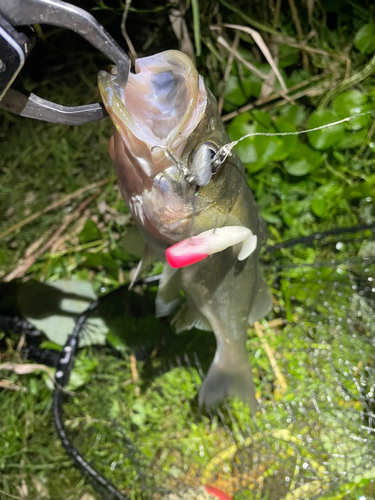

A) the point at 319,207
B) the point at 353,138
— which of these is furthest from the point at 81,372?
the point at 353,138

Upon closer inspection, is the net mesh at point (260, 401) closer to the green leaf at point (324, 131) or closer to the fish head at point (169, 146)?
the green leaf at point (324, 131)

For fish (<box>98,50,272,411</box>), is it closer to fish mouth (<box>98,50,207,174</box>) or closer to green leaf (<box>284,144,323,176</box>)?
fish mouth (<box>98,50,207,174</box>)

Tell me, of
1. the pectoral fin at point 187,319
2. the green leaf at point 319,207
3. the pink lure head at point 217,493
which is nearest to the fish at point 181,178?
the pectoral fin at point 187,319

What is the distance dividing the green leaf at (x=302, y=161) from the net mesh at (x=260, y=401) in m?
0.38

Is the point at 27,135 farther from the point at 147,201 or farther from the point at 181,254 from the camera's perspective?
the point at 181,254

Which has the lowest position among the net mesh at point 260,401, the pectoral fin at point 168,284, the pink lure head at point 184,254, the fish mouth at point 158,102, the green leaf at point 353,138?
the net mesh at point 260,401

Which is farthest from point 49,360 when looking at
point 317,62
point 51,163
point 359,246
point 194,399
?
point 317,62

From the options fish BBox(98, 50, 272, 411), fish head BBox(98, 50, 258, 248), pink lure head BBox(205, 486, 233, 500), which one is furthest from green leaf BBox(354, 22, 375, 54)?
pink lure head BBox(205, 486, 233, 500)

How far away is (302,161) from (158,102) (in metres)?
1.27

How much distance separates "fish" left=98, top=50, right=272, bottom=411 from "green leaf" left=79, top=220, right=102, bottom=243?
0.71 m

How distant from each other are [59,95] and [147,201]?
942mm

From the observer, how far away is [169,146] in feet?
2.35

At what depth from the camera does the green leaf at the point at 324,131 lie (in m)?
1.71

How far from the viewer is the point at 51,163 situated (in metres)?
1.65
